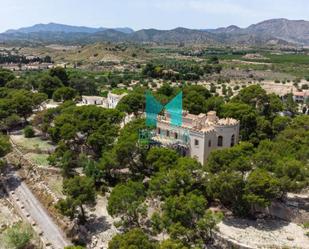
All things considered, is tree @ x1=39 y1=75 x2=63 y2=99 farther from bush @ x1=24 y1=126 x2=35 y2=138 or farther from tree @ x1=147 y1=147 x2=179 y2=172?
tree @ x1=147 y1=147 x2=179 y2=172

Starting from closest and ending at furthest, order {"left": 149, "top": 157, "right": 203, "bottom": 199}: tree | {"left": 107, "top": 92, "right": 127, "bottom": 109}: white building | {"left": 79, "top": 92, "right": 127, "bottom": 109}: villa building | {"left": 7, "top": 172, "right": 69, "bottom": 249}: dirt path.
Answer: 1. {"left": 7, "top": 172, "right": 69, "bottom": 249}: dirt path
2. {"left": 149, "top": 157, "right": 203, "bottom": 199}: tree
3. {"left": 107, "top": 92, "right": 127, "bottom": 109}: white building
4. {"left": 79, "top": 92, "right": 127, "bottom": 109}: villa building

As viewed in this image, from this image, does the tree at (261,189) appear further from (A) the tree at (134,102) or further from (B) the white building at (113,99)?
(B) the white building at (113,99)

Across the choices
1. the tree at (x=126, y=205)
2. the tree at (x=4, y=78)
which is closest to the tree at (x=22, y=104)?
the tree at (x=4, y=78)

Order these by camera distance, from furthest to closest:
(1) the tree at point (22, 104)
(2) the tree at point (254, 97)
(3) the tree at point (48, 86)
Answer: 1. (3) the tree at point (48, 86)
2. (1) the tree at point (22, 104)
3. (2) the tree at point (254, 97)

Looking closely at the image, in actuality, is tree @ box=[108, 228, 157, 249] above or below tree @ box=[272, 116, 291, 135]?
below

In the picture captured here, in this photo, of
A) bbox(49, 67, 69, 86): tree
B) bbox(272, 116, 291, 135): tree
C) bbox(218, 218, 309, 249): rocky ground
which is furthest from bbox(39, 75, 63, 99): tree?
bbox(218, 218, 309, 249): rocky ground

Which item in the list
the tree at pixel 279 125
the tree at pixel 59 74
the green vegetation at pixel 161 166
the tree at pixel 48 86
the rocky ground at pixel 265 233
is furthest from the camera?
the tree at pixel 59 74

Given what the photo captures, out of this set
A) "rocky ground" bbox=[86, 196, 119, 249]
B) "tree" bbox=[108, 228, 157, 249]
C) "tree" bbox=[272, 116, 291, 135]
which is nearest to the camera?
"tree" bbox=[108, 228, 157, 249]
